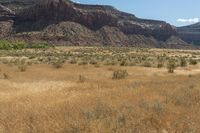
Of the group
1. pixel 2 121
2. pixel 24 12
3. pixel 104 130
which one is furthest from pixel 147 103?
pixel 24 12

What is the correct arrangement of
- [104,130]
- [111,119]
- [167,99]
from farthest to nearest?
1. [167,99]
2. [111,119]
3. [104,130]

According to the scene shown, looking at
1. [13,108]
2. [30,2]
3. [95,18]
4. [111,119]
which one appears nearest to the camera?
[111,119]

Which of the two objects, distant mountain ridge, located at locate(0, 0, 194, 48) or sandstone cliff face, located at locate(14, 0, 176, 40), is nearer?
distant mountain ridge, located at locate(0, 0, 194, 48)

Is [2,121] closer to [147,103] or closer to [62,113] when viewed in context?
[62,113]

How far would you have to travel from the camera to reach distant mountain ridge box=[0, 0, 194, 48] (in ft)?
490

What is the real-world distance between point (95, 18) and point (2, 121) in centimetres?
16546

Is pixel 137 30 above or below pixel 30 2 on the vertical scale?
below

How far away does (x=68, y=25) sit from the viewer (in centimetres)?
15862

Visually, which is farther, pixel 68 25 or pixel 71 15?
pixel 71 15

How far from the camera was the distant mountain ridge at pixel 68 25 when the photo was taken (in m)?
149

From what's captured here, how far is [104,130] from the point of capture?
929 cm

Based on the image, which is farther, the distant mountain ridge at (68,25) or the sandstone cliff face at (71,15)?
the sandstone cliff face at (71,15)

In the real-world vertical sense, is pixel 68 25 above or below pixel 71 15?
below

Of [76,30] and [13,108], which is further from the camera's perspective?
[76,30]
